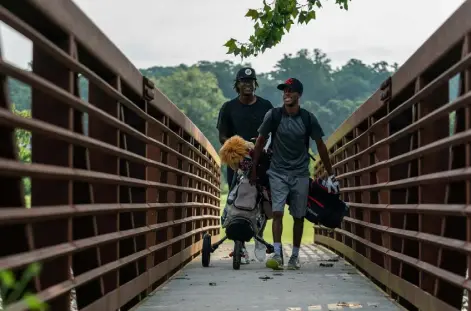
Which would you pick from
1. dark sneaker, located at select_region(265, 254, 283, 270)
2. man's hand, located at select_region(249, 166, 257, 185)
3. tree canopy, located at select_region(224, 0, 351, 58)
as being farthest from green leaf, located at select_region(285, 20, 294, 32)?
dark sneaker, located at select_region(265, 254, 283, 270)

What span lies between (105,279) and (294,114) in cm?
404

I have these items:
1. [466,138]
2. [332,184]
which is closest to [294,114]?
[332,184]

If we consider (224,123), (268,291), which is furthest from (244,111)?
(268,291)

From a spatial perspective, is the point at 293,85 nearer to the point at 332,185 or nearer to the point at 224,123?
the point at 332,185

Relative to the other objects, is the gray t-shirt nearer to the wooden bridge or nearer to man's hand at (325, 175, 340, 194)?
man's hand at (325, 175, 340, 194)

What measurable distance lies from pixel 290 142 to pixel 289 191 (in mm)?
475

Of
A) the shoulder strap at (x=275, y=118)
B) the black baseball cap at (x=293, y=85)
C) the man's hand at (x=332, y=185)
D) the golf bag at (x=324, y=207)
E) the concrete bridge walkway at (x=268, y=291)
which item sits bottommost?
the concrete bridge walkway at (x=268, y=291)

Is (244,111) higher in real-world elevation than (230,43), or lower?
lower

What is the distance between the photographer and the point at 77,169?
410cm

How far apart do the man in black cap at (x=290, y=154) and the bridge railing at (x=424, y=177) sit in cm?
69

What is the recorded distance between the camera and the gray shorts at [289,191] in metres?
8.83

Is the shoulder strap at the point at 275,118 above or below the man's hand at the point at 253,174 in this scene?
above

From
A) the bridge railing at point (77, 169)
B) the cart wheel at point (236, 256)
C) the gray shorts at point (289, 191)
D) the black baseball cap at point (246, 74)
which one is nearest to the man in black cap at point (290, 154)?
the gray shorts at point (289, 191)

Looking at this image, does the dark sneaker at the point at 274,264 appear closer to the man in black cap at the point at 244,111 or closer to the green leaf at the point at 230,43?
the man in black cap at the point at 244,111
